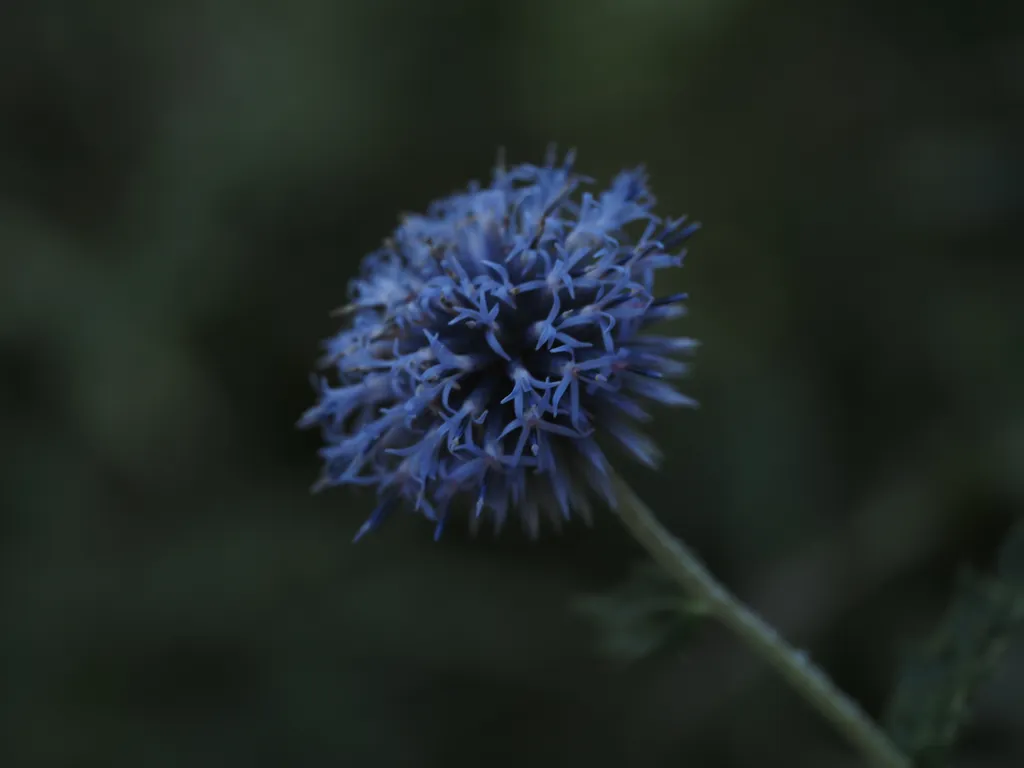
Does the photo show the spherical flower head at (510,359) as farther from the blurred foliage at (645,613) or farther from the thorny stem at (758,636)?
the blurred foliage at (645,613)

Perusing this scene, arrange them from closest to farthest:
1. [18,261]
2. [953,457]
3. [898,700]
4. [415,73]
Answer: [898,700] < [953,457] < [18,261] < [415,73]

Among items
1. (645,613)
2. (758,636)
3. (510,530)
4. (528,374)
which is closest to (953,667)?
(758,636)

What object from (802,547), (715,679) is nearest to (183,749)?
(715,679)

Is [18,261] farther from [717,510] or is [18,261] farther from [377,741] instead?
[717,510]

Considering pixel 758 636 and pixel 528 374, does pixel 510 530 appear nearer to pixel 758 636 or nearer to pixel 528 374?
pixel 758 636

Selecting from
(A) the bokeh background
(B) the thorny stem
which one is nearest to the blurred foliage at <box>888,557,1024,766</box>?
(B) the thorny stem

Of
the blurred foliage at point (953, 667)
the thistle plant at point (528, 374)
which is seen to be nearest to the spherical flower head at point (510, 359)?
the thistle plant at point (528, 374)

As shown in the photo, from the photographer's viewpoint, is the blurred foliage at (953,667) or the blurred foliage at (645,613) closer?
the blurred foliage at (953,667)
